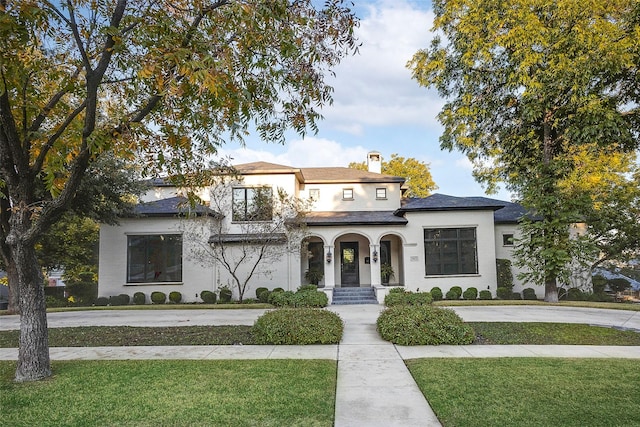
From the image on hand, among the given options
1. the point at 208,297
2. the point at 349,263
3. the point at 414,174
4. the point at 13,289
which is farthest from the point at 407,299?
the point at 414,174

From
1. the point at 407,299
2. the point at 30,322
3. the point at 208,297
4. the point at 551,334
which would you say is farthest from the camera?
the point at 208,297

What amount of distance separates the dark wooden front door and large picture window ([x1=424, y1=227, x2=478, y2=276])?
13.0 feet

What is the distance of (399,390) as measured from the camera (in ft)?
17.9

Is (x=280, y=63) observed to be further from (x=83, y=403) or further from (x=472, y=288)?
(x=472, y=288)

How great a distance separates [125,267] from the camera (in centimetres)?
1895

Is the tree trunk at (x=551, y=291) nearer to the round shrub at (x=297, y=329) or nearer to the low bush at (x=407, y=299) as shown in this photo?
the low bush at (x=407, y=299)

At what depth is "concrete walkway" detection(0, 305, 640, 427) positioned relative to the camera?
4852 millimetres

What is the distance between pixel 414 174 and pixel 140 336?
2973 cm

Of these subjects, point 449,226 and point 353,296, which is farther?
point 449,226

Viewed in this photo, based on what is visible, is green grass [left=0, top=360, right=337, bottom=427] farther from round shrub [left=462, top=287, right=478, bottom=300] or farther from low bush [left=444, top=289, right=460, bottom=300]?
round shrub [left=462, top=287, right=478, bottom=300]

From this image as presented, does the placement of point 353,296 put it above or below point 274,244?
below

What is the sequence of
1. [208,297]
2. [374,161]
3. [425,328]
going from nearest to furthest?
[425,328] < [208,297] < [374,161]

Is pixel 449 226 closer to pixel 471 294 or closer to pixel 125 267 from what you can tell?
pixel 471 294

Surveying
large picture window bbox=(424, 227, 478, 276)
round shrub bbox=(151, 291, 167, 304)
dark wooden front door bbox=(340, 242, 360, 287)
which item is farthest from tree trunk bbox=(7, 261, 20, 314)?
large picture window bbox=(424, 227, 478, 276)
